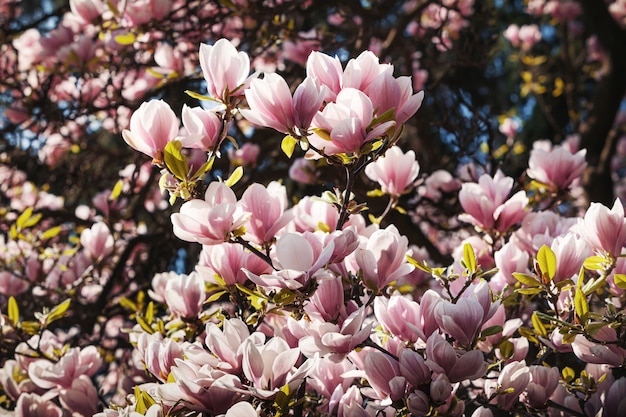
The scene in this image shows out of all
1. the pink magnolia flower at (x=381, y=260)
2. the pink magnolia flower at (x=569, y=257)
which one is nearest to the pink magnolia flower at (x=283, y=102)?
the pink magnolia flower at (x=381, y=260)

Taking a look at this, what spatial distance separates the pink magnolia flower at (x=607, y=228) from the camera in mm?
1260

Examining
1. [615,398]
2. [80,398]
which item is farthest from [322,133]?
[80,398]

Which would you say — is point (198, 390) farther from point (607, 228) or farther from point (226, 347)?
point (607, 228)

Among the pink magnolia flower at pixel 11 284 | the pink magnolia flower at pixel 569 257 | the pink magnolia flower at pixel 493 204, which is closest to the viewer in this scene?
the pink magnolia flower at pixel 569 257

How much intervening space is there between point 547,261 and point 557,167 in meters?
0.62

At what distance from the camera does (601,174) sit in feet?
12.0

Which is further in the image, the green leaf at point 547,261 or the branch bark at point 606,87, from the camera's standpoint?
the branch bark at point 606,87

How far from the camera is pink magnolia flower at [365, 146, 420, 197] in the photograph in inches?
65.1

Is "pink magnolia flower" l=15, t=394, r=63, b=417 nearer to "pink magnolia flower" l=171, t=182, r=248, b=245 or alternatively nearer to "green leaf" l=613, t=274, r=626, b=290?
"pink magnolia flower" l=171, t=182, r=248, b=245

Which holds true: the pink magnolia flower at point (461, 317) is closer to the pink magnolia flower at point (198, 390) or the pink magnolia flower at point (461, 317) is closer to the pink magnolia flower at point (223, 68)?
the pink magnolia flower at point (198, 390)

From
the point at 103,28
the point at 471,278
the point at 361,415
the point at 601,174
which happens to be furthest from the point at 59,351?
the point at 601,174

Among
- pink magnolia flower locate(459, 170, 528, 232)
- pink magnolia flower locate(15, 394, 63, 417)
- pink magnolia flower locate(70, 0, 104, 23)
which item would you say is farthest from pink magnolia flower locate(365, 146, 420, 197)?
pink magnolia flower locate(70, 0, 104, 23)

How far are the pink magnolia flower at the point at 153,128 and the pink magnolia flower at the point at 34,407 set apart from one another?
0.81 m

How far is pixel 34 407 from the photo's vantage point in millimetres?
1548
